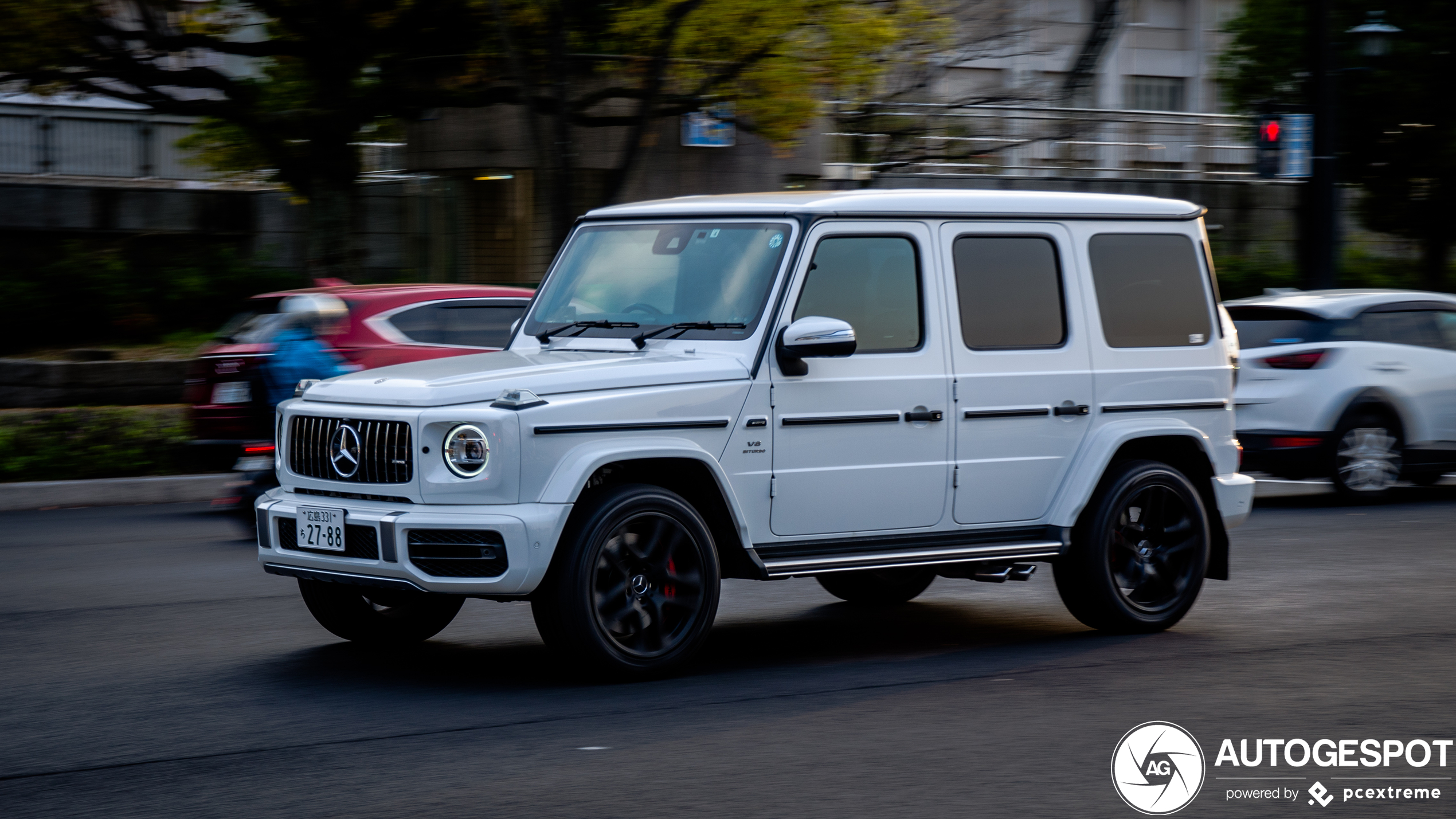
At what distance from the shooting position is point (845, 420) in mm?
7227

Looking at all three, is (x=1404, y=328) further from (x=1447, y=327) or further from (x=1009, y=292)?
(x=1009, y=292)

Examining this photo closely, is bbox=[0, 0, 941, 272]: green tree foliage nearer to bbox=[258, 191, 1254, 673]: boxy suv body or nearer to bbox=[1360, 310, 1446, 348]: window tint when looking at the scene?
bbox=[1360, 310, 1446, 348]: window tint

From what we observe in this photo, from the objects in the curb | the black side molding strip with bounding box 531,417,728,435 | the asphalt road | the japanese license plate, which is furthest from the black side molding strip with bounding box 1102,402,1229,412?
the curb

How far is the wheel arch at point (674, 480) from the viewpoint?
647cm

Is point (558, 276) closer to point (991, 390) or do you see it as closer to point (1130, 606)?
point (991, 390)

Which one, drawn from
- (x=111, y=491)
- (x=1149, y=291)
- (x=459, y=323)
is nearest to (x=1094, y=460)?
(x=1149, y=291)

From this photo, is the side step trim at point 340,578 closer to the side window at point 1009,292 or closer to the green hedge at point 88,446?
the side window at point 1009,292

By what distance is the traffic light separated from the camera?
17875 millimetres

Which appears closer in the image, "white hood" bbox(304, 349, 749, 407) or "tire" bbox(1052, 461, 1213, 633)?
"white hood" bbox(304, 349, 749, 407)

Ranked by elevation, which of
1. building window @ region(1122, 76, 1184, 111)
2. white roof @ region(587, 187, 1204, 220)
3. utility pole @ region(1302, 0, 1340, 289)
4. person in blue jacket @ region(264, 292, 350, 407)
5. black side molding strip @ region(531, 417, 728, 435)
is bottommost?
black side molding strip @ region(531, 417, 728, 435)

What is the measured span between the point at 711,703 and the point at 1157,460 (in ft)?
9.87

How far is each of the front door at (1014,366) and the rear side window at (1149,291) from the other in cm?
21

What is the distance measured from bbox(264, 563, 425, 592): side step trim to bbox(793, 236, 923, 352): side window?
1.96m

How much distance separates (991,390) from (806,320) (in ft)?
3.82
